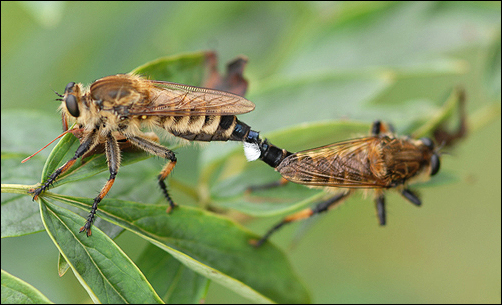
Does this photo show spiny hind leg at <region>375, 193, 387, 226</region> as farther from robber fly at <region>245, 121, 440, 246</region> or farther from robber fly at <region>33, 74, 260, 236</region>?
robber fly at <region>33, 74, 260, 236</region>

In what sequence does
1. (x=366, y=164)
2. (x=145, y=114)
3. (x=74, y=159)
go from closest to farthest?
1. (x=74, y=159)
2. (x=145, y=114)
3. (x=366, y=164)

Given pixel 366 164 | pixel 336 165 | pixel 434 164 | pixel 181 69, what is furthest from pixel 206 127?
pixel 434 164

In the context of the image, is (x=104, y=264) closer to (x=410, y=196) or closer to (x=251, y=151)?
(x=251, y=151)

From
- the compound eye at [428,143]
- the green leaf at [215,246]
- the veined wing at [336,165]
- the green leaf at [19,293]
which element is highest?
the compound eye at [428,143]

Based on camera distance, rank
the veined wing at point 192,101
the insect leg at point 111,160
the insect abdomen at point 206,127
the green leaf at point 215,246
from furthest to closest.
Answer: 1. the insect abdomen at point 206,127
2. the veined wing at point 192,101
3. the insect leg at point 111,160
4. the green leaf at point 215,246

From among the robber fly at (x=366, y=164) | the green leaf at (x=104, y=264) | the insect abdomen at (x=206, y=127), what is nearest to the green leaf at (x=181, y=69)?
the insect abdomen at (x=206, y=127)

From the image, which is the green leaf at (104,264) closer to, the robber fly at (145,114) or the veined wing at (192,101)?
the robber fly at (145,114)

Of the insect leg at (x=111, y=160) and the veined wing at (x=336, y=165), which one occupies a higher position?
the veined wing at (x=336, y=165)

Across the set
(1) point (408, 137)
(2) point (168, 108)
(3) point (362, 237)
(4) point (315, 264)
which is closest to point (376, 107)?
(1) point (408, 137)
